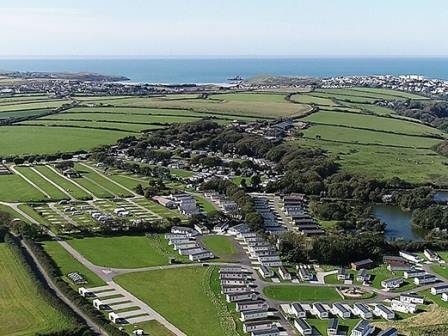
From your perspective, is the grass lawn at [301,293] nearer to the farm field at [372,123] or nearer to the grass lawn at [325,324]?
the grass lawn at [325,324]

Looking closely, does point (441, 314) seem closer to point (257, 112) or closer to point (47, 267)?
point (47, 267)

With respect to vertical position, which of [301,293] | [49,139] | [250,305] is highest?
[49,139]

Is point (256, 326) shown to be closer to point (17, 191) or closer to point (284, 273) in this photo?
point (284, 273)

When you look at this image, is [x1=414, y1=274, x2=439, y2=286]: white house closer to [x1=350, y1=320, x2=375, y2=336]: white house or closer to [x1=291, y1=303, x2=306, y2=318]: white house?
[x1=350, y1=320, x2=375, y2=336]: white house

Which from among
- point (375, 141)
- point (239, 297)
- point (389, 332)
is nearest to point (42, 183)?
point (239, 297)

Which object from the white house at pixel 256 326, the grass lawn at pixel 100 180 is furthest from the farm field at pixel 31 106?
the white house at pixel 256 326

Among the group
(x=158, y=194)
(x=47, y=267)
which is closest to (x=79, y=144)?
(x=158, y=194)

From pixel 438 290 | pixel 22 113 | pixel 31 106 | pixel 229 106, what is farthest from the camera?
pixel 229 106
